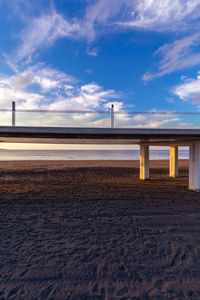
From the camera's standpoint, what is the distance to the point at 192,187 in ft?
36.5

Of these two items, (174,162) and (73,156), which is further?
(73,156)

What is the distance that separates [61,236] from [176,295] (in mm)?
3293

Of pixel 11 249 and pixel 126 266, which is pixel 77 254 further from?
pixel 11 249

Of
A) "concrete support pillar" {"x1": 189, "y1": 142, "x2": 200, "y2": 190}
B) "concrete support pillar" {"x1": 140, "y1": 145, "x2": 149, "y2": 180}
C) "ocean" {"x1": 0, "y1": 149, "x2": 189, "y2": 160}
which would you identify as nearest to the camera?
"concrete support pillar" {"x1": 189, "y1": 142, "x2": 200, "y2": 190}

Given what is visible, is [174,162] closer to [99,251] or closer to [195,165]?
[195,165]

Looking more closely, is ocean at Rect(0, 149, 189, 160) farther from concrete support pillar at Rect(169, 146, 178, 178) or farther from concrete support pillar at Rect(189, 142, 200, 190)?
concrete support pillar at Rect(189, 142, 200, 190)

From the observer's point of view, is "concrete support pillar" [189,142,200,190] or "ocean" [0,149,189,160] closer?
"concrete support pillar" [189,142,200,190]

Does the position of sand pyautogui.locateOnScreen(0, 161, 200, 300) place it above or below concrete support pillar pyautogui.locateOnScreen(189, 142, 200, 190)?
below

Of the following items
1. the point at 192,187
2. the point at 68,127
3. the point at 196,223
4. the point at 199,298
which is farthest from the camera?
the point at 192,187

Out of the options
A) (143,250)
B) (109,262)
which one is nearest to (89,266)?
(109,262)

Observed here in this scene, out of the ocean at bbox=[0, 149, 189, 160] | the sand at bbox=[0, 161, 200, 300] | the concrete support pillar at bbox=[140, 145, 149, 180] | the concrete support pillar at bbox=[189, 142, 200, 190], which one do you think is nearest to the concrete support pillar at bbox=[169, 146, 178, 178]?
the concrete support pillar at bbox=[140, 145, 149, 180]

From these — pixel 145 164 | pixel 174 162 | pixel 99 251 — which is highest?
pixel 174 162

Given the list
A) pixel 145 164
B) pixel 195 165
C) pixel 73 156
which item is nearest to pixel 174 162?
pixel 145 164

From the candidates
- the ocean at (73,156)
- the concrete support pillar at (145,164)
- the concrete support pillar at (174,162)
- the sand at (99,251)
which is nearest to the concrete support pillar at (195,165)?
the sand at (99,251)
